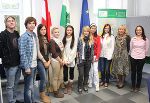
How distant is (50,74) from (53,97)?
445 millimetres

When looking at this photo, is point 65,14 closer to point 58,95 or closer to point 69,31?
point 69,31

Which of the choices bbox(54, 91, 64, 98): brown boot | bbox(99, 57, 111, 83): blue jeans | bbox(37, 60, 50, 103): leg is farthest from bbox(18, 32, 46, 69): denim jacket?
bbox(99, 57, 111, 83): blue jeans

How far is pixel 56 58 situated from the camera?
3633 millimetres

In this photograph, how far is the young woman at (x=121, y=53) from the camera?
13.6ft

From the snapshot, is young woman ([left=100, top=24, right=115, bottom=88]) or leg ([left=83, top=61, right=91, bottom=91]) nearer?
leg ([left=83, top=61, right=91, bottom=91])

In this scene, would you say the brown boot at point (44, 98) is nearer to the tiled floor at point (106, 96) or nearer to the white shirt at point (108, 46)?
the tiled floor at point (106, 96)

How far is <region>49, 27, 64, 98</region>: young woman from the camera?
3584mm

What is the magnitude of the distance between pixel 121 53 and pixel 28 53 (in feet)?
6.93

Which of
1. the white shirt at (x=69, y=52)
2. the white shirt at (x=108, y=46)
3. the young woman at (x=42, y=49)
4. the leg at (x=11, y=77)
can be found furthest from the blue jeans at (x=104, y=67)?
the leg at (x=11, y=77)

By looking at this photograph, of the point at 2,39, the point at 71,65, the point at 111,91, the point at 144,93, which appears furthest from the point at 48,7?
the point at 144,93

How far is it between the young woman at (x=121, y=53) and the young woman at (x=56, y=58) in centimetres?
123

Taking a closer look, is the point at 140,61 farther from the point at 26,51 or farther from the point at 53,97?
the point at 26,51

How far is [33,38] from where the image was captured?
300cm

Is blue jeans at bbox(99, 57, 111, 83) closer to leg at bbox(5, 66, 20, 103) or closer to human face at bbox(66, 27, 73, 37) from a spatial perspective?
human face at bbox(66, 27, 73, 37)
